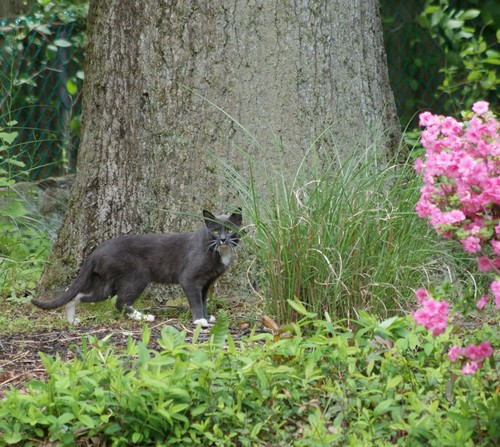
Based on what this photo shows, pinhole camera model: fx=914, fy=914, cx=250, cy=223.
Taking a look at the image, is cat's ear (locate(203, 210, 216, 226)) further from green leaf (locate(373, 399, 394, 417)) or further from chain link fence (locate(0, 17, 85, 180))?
chain link fence (locate(0, 17, 85, 180))

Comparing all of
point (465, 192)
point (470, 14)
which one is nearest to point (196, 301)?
point (465, 192)

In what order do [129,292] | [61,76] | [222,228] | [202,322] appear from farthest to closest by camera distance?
[61,76], [129,292], [222,228], [202,322]

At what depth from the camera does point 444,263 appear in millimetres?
5055

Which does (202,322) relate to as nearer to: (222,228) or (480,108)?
(222,228)

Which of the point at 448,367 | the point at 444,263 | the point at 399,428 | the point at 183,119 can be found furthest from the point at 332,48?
the point at 399,428

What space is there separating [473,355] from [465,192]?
55 cm

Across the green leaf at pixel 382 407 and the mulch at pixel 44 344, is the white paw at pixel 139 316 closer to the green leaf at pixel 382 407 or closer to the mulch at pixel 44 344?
the mulch at pixel 44 344

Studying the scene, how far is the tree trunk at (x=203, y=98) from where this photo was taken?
5801mm

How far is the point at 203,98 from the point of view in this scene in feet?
18.4

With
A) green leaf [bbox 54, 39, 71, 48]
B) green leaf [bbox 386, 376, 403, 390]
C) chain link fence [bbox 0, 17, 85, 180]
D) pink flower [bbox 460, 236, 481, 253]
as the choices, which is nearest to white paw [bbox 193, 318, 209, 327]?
green leaf [bbox 386, 376, 403, 390]

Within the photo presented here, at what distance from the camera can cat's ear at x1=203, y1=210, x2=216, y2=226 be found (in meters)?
5.44

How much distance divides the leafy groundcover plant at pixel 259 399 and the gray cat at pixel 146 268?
1.80 metres

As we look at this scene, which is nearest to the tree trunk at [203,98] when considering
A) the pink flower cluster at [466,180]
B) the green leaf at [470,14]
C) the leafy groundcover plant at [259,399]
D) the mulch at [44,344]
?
the mulch at [44,344]

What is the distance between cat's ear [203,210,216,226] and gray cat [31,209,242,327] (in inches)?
1.8
